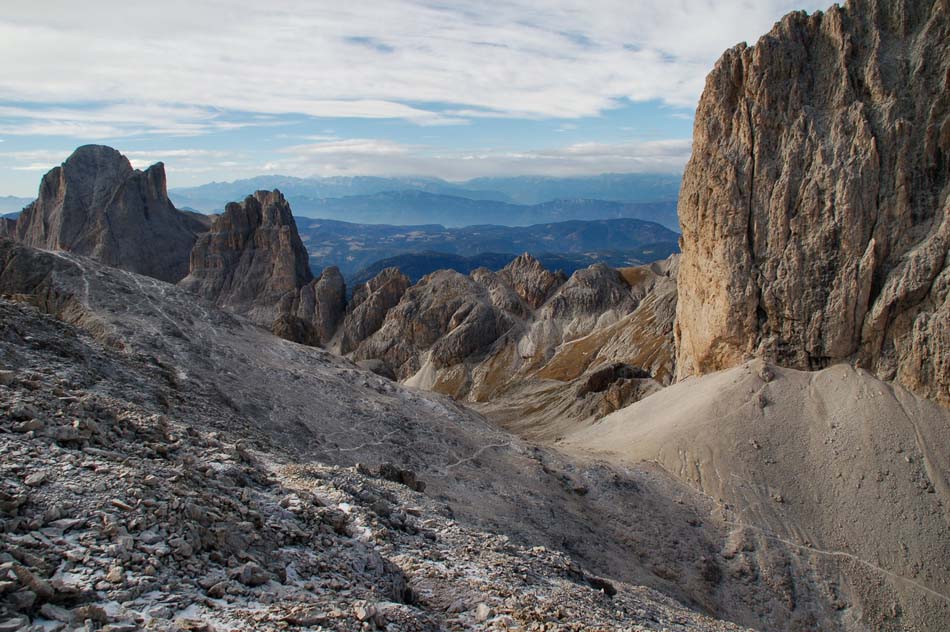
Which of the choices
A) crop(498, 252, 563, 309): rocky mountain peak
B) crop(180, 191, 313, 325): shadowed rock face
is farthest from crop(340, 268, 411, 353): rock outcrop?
crop(498, 252, 563, 309): rocky mountain peak

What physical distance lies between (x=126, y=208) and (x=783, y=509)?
15375 cm

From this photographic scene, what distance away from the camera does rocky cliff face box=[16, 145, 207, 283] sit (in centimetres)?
14512

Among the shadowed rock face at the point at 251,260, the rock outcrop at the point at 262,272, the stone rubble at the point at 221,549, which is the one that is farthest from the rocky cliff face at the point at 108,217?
the stone rubble at the point at 221,549

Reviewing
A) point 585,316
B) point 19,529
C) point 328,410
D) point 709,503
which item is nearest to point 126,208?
point 585,316

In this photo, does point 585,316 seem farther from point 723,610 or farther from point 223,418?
point 223,418

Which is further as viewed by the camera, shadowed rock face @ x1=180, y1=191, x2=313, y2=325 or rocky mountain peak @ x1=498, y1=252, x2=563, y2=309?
shadowed rock face @ x1=180, y1=191, x2=313, y2=325

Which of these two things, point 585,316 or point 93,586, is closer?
point 93,586

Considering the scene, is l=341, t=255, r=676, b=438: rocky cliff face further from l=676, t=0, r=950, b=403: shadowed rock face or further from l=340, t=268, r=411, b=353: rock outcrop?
l=676, t=0, r=950, b=403: shadowed rock face

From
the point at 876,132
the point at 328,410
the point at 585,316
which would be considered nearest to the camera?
the point at 328,410

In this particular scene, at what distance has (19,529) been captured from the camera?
10711mm

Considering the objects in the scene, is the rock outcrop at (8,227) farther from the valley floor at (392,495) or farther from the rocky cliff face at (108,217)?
the valley floor at (392,495)

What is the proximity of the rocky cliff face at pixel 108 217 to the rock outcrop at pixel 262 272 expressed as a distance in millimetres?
11422

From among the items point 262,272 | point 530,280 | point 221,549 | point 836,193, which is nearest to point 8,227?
point 262,272

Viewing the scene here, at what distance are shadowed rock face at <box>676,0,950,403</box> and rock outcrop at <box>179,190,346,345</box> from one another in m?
104
